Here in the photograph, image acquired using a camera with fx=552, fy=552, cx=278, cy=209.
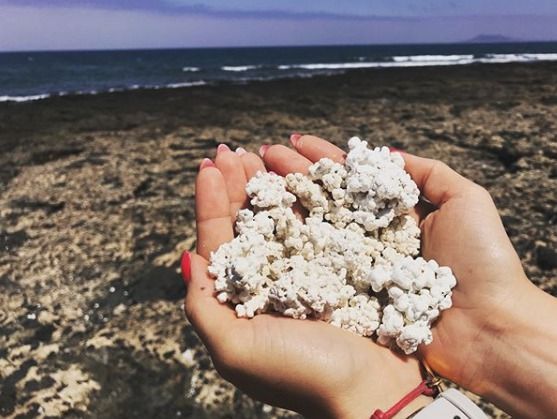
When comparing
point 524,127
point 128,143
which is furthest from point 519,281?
point 128,143

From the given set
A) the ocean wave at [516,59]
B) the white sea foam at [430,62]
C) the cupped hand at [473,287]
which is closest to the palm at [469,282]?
the cupped hand at [473,287]

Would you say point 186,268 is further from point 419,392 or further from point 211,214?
point 419,392

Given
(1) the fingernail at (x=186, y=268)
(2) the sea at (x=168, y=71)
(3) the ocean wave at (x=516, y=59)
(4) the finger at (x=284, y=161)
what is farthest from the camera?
(2) the sea at (x=168, y=71)

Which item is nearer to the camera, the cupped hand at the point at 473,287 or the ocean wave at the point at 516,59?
the cupped hand at the point at 473,287

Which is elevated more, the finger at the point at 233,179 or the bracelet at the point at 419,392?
the finger at the point at 233,179

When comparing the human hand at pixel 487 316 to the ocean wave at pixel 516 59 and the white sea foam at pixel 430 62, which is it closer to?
the ocean wave at pixel 516 59

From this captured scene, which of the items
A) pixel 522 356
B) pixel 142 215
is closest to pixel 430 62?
pixel 142 215

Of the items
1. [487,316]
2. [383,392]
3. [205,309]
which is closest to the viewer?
[383,392]
